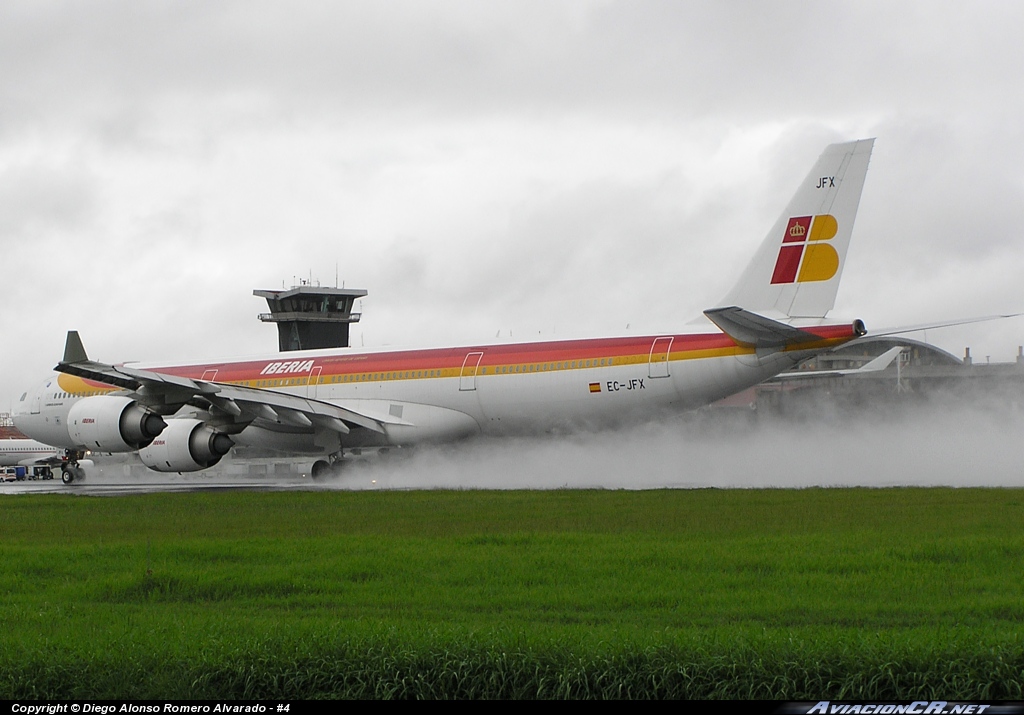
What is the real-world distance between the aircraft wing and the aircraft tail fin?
11746mm

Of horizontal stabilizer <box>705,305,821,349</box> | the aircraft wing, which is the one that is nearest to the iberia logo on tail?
horizontal stabilizer <box>705,305,821,349</box>

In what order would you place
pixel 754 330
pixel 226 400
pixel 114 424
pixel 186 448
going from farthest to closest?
pixel 114 424 < pixel 226 400 < pixel 186 448 < pixel 754 330

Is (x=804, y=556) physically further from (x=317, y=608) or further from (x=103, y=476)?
(x=103, y=476)

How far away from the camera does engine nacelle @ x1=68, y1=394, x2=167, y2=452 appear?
97.5ft

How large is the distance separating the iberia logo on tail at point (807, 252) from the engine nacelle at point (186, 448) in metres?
15.1

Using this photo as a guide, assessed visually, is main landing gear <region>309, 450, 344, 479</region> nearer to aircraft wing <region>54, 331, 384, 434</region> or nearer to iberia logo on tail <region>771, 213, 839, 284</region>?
aircraft wing <region>54, 331, 384, 434</region>

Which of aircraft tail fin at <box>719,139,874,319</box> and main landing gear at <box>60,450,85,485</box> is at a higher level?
aircraft tail fin at <box>719,139,874,319</box>

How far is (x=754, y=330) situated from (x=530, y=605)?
16539 mm

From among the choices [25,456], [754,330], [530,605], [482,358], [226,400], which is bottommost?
[25,456]

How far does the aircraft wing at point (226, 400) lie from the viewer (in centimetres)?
2858

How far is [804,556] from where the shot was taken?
37.3 ft

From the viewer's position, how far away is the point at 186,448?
29000mm

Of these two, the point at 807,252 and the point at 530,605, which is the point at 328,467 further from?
the point at 530,605

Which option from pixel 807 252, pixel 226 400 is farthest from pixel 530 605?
pixel 226 400
